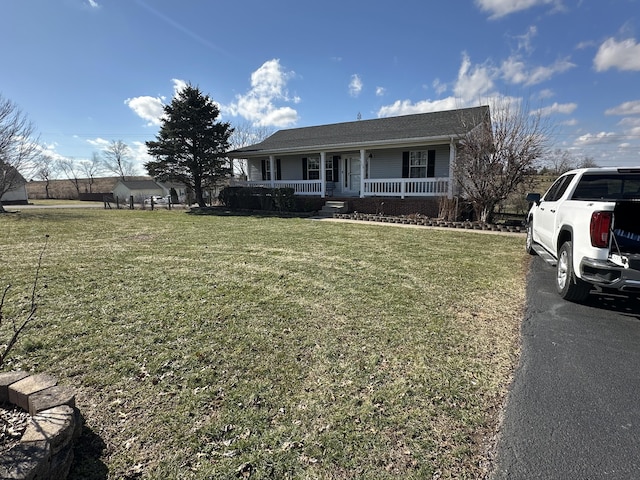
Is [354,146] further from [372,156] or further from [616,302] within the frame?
[616,302]

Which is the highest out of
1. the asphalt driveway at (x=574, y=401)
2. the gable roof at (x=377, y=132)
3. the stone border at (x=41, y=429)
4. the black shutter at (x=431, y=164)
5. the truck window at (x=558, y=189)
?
the gable roof at (x=377, y=132)

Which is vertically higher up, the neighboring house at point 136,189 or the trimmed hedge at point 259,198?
the neighboring house at point 136,189

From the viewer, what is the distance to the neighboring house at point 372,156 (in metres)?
14.1

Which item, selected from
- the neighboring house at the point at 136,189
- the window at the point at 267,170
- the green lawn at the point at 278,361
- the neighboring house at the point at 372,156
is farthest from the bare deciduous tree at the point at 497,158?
the neighboring house at the point at 136,189

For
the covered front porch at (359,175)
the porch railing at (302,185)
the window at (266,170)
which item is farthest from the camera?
the window at (266,170)

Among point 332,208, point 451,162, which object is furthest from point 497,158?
point 332,208

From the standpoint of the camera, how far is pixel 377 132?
1683cm

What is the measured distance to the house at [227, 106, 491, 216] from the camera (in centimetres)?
1409

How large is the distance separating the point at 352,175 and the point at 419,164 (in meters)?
3.76

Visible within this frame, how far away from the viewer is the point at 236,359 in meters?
3.11

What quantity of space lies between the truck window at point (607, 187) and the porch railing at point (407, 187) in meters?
7.78

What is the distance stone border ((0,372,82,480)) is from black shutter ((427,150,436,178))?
1545 centimetres

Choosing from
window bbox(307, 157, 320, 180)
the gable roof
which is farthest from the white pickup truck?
window bbox(307, 157, 320, 180)

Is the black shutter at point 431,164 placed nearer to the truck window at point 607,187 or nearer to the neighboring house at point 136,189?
the truck window at point 607,187
